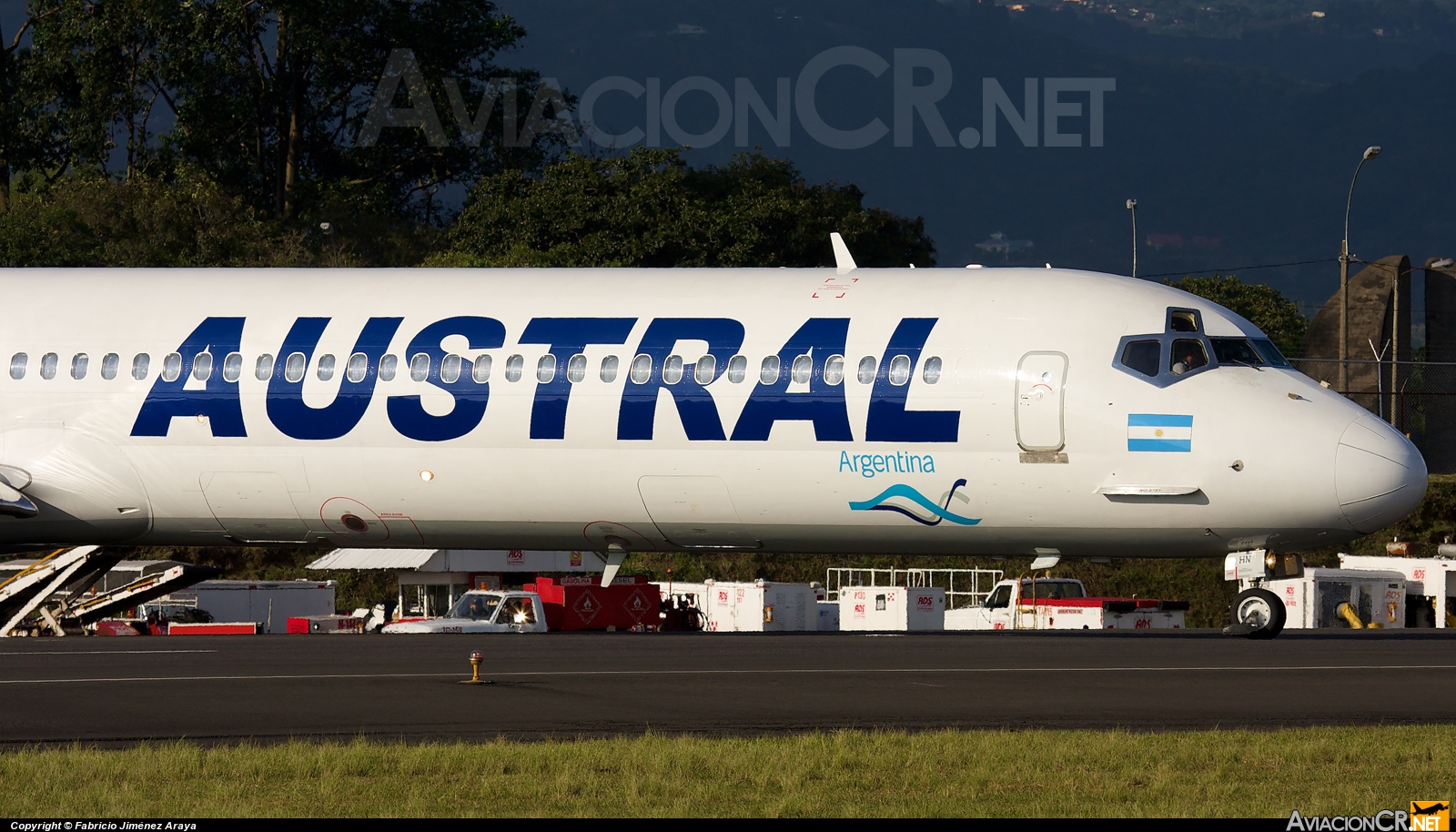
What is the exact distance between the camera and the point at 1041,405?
74.8 feet

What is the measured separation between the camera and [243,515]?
25.7 metres

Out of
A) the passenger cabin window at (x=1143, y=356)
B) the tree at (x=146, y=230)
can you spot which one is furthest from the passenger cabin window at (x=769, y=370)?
the tree at (x=146, y=230)

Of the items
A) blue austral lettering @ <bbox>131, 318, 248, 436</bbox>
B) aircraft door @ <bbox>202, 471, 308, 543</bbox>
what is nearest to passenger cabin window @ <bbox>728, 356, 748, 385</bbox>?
aircraft door @ <bbox>202, 471, 308, 543</bbox>

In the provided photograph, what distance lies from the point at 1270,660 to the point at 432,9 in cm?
6616

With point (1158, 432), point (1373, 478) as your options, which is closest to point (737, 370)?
point (1158, 432)

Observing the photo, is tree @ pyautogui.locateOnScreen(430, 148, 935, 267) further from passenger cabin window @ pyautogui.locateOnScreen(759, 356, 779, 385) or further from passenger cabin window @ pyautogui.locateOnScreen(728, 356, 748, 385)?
passenger cabin window @ pyautogui.locateOnScreen(759, 356, 779, 385)

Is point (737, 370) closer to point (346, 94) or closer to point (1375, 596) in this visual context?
point (1375, 596)

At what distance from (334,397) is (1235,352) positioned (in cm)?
1240

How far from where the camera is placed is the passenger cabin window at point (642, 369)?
941 inches

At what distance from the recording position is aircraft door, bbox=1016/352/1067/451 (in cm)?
2277

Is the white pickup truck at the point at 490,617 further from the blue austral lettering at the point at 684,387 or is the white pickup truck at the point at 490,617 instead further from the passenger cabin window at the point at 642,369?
the passenger cabin window at the point at 642,369

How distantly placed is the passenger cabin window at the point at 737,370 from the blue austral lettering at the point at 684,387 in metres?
0.09

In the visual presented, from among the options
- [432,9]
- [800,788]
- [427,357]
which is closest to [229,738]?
[800,788]

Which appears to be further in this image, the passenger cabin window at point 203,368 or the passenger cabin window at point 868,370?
the passenger cabin window at point 203,368
